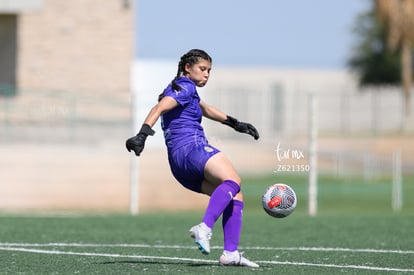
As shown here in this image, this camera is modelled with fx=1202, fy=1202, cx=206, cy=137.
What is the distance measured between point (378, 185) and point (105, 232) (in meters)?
22.0

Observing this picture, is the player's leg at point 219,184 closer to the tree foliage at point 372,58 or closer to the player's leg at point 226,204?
the player's leg at point 226,204

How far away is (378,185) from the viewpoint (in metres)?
35.8

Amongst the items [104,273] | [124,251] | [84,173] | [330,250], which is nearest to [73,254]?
[124,251]

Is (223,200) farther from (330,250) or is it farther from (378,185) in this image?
(378,185)

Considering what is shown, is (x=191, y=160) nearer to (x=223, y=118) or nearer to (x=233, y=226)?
(x=233, y=226)

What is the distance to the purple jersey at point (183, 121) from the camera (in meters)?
10.2

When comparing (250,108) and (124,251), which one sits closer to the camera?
(124,251)

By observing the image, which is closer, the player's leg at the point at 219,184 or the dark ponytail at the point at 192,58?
the player's leg at the point at 219,184

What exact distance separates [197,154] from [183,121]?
0.36m

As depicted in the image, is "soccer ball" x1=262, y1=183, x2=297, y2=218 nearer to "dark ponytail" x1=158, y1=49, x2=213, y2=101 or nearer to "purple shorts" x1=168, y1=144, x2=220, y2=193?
"purple shorts" x1=168, y1=144, x2=220, y2=193

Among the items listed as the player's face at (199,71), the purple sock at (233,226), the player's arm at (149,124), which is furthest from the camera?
the player's face at (199,71)

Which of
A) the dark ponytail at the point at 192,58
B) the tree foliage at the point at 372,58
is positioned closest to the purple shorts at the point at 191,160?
the dark ponytail at the point at 192,58

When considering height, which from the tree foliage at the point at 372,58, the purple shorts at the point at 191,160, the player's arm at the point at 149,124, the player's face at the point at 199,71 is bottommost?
the purple shorts at the point at 191,160

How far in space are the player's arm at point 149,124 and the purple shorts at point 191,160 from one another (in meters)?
0.34
